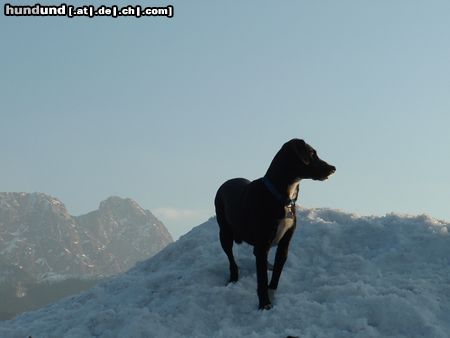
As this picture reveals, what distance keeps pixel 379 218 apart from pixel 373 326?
5.39 metres

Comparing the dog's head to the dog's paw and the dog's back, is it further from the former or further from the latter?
the dog's paw

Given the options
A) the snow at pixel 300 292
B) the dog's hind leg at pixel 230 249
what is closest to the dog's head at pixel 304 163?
the snow at pixel 300 292

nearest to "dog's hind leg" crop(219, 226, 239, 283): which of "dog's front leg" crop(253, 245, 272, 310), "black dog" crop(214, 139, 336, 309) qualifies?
"black dog" crop(214, 139, 336, 309)

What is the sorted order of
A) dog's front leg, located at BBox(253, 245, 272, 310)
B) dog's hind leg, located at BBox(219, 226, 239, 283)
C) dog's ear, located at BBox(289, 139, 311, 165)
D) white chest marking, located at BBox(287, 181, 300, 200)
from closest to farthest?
dog's ear, located at BBox(289, 139, 311, 165), dog's front leg, located at BBox(253, 245, 272, 310), white chest marking, located at BBox(287, 181, 300, 200), dog's hind leg, located at BBox(219, 226, 239, 283)

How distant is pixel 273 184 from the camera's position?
915 centimetres

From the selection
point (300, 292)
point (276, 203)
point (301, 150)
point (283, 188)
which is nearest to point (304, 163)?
point (301, 150)

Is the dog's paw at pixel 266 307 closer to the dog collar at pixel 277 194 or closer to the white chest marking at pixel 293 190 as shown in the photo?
the dog collar at pixel 277 194

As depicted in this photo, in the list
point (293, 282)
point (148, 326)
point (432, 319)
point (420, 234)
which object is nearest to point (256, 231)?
point (293, 282)

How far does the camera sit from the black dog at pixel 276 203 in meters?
8.92

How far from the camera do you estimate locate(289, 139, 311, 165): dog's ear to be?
8.85m

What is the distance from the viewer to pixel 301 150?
892 cm

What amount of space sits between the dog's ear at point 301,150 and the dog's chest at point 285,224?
2.80ft

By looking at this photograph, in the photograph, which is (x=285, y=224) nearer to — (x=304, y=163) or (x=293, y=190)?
(x=293, y=190)

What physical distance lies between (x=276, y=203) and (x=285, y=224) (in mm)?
417
